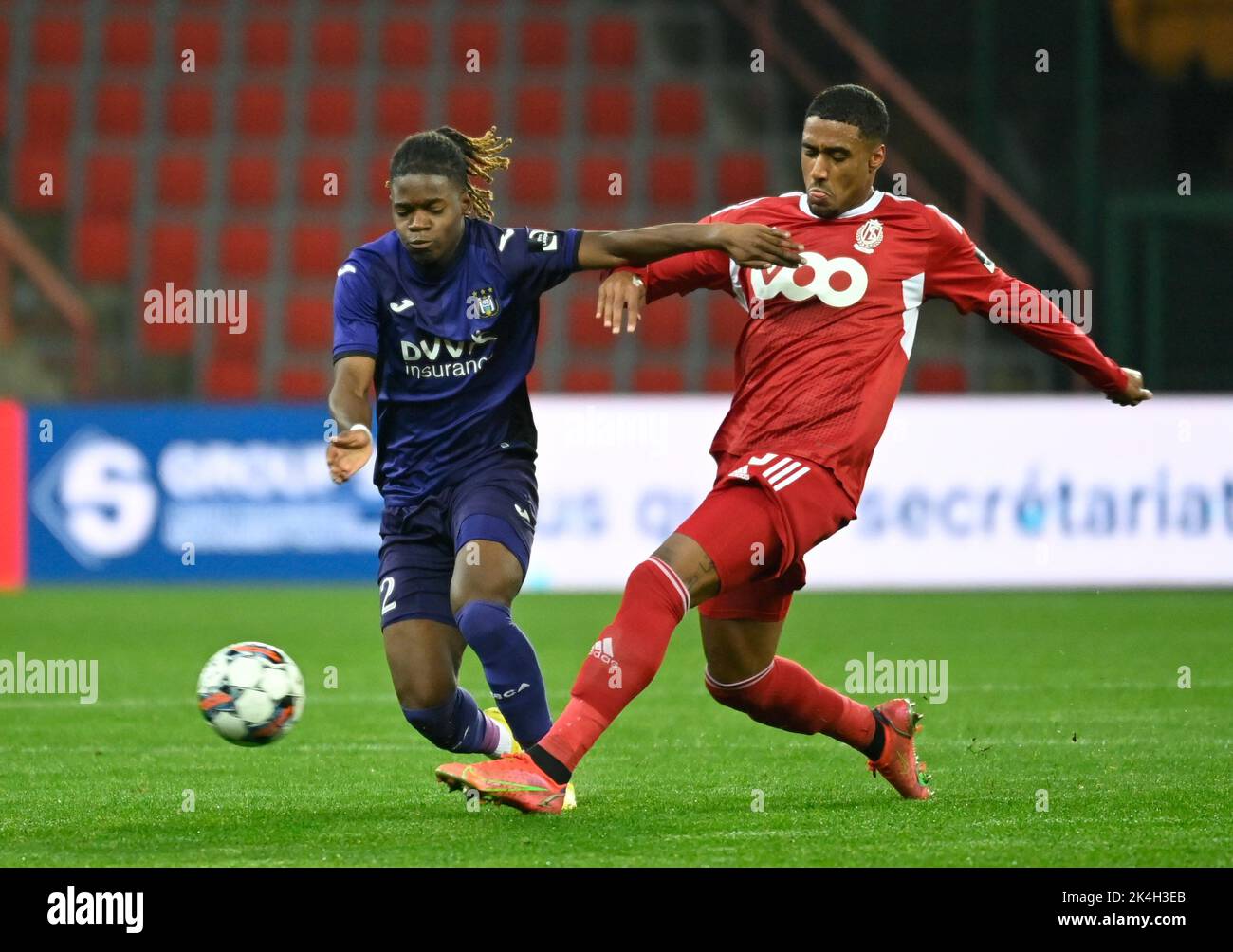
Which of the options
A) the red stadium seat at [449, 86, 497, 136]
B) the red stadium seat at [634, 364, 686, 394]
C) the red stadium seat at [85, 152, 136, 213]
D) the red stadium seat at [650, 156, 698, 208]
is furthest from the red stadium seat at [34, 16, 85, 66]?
the red stadium seat at [634, 364, 686, 394]

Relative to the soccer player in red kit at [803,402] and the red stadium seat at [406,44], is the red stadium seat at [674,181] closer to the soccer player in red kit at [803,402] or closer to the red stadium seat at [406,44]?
the red stadium seat at [406,44]

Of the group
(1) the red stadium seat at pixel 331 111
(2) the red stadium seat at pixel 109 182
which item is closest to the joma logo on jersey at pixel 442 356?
(2) the red stadium seat at pixel 109 182

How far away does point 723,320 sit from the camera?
17.6 m

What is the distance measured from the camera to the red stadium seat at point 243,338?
1788 centimetres

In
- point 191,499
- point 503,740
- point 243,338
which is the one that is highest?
point 243,338

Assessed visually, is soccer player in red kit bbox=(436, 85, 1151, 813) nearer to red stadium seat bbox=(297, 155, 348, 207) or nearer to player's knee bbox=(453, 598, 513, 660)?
player's knee bbox=(453, 598, 513, 660)

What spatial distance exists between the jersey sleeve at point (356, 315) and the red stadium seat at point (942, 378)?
11889 millimetres

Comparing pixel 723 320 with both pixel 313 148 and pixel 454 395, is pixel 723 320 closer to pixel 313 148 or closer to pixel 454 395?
pixel 313 148

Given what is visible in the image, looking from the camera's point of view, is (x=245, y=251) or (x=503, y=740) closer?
(x=503, y=740)

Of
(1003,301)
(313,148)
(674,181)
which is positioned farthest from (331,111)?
(1003,301)

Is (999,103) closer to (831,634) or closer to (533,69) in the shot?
(533,69)

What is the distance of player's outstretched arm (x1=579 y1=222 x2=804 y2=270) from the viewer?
16.9 feet

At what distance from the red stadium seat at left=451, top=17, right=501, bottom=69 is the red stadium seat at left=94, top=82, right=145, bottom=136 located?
123 inches

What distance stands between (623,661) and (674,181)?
13.9 m
